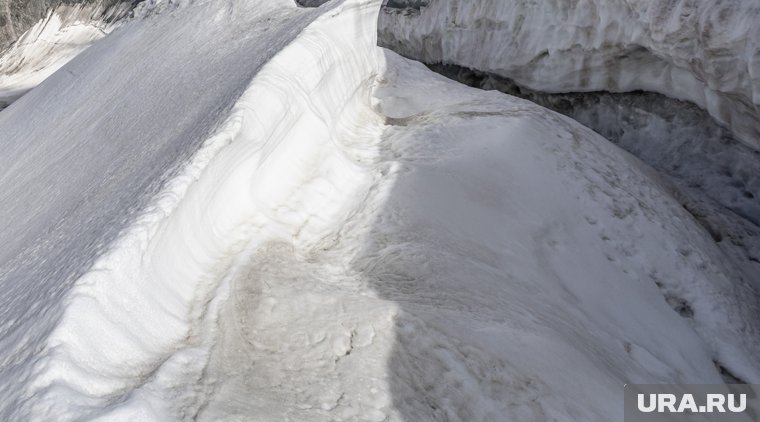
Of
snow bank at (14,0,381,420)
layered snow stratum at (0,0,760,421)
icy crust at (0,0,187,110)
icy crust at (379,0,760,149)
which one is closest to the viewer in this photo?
snow bank at (14,0,381,420)

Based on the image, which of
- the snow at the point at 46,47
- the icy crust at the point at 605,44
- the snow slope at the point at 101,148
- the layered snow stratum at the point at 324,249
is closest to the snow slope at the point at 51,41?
the snow at the point at 46,47

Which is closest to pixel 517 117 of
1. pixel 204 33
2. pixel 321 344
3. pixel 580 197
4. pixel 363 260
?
pixel 580 197

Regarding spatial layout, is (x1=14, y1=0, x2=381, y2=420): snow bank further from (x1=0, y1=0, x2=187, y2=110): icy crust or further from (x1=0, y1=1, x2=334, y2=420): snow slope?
(x1=0, y1=0, x2=187, y2=110): icy crust

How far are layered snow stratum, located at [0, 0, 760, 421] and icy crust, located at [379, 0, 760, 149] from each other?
43 cm

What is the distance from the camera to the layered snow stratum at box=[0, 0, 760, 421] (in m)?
1.47

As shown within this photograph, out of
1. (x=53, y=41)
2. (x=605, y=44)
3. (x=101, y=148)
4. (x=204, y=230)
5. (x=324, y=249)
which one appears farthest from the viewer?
(x=53, y=41)

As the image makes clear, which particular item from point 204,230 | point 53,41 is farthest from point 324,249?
point 53,41

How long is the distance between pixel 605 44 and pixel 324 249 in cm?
193

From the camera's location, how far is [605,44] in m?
3.41

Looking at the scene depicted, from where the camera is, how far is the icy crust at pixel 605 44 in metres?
2.71

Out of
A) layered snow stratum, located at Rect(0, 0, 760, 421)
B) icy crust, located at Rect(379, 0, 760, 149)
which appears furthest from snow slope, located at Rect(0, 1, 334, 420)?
icy crust, located at Rect(379, 0, 760, 149)

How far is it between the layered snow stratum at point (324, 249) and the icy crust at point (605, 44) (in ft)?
1.40

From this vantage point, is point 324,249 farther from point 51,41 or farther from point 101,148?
point 51,41

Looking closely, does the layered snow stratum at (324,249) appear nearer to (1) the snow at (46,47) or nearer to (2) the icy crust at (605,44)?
(2) the icy crust at (605,44)
